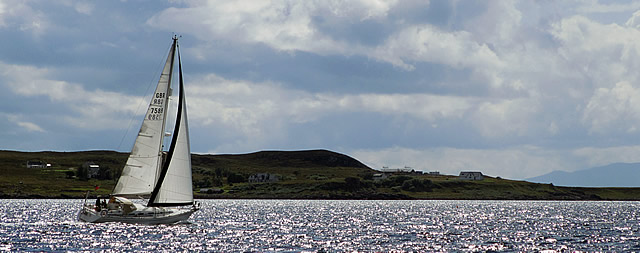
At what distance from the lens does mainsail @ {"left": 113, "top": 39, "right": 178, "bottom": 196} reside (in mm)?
78250

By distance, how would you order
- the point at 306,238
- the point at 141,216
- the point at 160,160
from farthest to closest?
the point at 141,216, the point at 160,160, the point at 306,238

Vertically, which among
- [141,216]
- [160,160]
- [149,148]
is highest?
[149,148]

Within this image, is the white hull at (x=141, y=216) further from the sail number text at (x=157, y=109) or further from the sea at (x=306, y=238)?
the sail number text at (x=157, y=109)

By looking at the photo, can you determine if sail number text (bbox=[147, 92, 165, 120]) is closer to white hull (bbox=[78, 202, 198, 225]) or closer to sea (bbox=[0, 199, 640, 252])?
white hull (bbox=[78, 202, 198, 225])

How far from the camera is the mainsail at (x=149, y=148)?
78.2 metres

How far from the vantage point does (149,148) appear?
7844 centimetres

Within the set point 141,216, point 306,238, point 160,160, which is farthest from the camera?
point 141,216

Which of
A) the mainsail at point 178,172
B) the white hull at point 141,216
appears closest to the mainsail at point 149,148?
the mainsail at point 178,172

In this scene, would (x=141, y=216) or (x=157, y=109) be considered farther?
(x=141, y=216)

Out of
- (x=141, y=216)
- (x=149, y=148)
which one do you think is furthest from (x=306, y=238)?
(x=149, y=148)

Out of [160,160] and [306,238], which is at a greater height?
[160,160]

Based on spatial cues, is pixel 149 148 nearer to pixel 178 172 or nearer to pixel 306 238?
pixel 178 172

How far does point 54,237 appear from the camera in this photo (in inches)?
2753

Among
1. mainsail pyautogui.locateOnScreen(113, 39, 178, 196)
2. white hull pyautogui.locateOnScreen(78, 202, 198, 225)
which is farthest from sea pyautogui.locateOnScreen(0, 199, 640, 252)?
mainsail pyautogui.locateOnScreen(113, 39, 178, 196)
